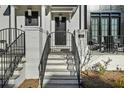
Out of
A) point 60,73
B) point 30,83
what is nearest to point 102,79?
point 60,73

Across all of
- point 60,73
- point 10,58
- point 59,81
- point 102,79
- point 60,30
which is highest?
point 60,30

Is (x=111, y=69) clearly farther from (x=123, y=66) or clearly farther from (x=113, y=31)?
(x=113, y=31)

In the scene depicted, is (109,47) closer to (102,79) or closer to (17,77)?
(102,79)

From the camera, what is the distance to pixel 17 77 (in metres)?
10.0

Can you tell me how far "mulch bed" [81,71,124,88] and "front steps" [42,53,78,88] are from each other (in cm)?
50

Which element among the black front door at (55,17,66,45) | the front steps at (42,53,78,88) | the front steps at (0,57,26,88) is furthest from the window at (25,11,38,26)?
the front steps at (0,57,26,88)

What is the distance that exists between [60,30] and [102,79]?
5493 millimetres

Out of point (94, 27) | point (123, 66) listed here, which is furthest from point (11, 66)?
point (94, 27)

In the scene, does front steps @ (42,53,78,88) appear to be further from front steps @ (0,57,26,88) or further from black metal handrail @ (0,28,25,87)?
black metal handrail @ (0,28,25,87)

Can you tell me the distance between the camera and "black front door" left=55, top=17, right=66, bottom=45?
55.6 ft

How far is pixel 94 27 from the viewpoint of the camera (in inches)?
812

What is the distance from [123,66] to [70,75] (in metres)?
4.46

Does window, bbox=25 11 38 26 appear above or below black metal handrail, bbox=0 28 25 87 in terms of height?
above

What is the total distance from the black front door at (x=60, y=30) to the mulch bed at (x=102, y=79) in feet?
11.2
